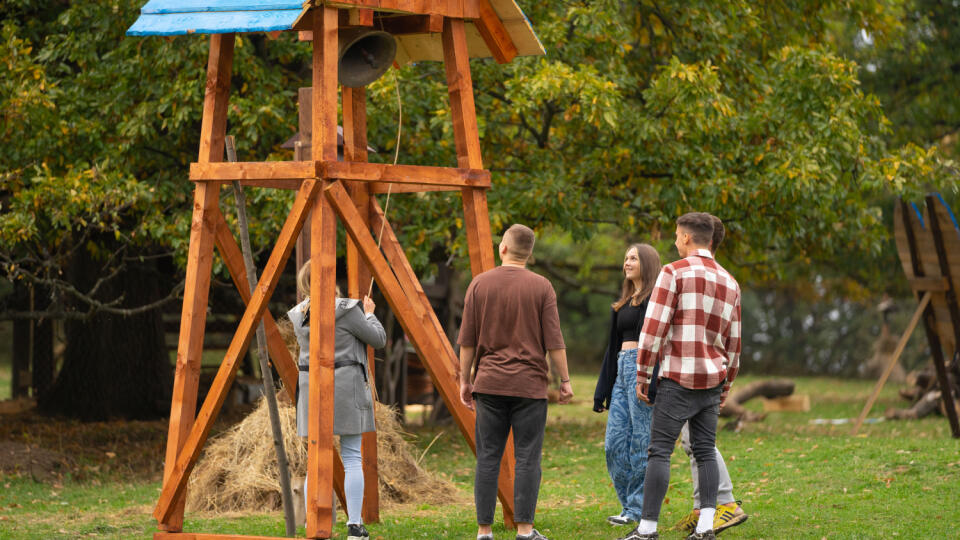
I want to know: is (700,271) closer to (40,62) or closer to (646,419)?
(646,419)

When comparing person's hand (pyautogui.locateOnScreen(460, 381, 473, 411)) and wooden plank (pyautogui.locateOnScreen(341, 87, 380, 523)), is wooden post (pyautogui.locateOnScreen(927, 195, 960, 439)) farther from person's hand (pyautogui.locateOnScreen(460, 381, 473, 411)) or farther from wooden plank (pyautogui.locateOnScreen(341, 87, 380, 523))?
person's hand (pyautogui.locateOnScreen(460, 381, 473, 411))

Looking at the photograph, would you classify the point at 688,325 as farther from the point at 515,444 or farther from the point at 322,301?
the point at 322,301

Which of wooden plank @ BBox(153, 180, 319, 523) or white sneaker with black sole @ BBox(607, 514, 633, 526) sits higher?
wooden plank @ BBox(153, 180, 319, 523)

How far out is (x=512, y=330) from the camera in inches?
227

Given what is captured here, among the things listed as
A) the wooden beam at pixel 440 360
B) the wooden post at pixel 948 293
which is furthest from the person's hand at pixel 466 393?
the wooden post at pixel 948 293

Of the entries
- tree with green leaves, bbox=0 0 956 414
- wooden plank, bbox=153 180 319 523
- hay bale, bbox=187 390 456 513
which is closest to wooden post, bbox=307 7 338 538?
wooden plank, bbox=153 180 319 523

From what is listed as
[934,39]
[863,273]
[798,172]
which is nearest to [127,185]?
[798,172]

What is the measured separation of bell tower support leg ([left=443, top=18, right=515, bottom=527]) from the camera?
22.0ft

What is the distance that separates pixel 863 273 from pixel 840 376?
49.5 ft

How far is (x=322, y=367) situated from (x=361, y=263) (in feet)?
5.49

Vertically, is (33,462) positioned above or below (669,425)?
below

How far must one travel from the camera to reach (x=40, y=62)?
471 inches

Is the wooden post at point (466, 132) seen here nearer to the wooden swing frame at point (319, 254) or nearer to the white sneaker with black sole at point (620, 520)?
the wooden swing frame at point (319, 254)

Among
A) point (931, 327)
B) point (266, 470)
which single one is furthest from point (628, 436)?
point (931, 327)
